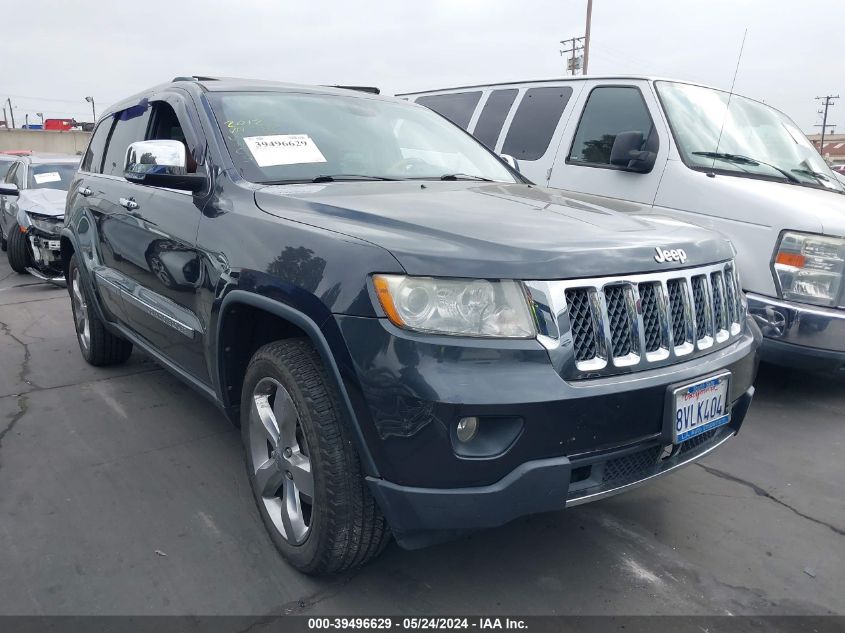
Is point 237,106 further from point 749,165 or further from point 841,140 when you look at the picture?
point 841,140

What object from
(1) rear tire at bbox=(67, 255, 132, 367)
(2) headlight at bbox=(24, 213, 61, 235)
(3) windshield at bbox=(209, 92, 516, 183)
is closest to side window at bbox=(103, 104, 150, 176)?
(1) rear tire at bbox=(67, 255, 132, 367)

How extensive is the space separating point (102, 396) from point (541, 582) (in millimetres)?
3113

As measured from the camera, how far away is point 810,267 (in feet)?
12.6

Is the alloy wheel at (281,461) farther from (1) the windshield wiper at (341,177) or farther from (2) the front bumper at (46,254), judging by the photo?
(2) the front bumper at (46,254)

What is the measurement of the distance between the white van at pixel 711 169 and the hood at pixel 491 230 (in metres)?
0.41

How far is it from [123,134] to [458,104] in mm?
3207

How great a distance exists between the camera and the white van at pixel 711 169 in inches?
152

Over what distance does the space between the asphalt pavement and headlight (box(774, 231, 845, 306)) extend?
76 centimetres

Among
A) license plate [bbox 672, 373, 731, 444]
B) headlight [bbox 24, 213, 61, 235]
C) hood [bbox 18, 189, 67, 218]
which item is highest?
license plate [bbox 672, 373, 731, 444]

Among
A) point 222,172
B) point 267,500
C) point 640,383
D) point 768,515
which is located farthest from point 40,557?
point 768,515

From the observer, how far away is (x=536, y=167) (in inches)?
219

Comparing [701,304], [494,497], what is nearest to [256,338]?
[494,497]

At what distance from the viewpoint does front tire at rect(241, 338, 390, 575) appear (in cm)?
214

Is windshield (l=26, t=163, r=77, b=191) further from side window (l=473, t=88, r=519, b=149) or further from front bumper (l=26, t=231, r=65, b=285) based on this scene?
side window (l=473, t=88, r=519, b=149)
